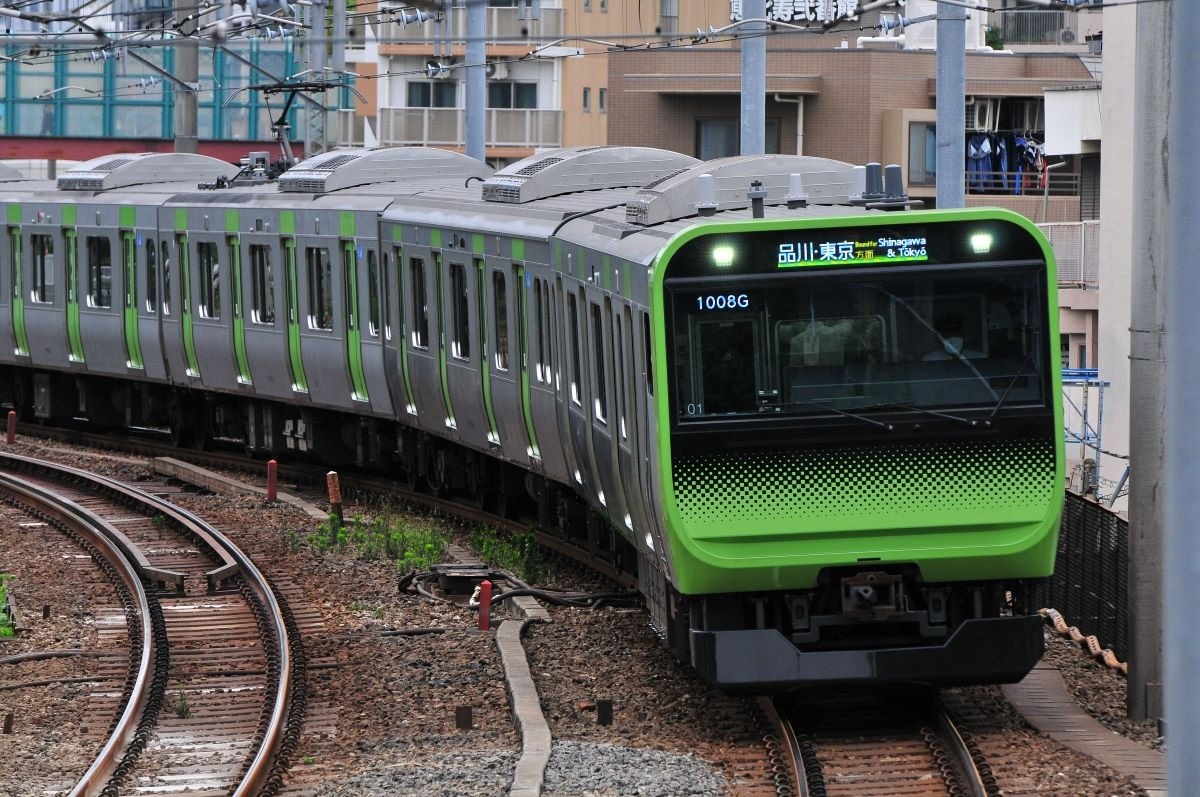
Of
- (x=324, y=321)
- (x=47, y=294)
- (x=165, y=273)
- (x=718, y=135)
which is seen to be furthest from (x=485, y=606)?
(x=718, y=135)

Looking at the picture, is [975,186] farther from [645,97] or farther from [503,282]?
[503,282]

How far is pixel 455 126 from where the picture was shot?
42781 millimetres

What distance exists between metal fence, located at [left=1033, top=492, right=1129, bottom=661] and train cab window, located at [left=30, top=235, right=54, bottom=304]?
1295 centimetres

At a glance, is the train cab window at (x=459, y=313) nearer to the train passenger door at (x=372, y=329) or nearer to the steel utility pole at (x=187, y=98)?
the train passenger door at (x=372, y=329)

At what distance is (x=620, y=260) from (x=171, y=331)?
11.8 m

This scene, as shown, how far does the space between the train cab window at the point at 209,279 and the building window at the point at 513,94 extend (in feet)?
77.5

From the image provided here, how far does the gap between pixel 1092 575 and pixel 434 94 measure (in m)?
32.5

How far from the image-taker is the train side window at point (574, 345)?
12.3 metres

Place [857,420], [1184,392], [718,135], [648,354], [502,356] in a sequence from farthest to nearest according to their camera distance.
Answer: [718,135]
[502,356]
[648,354]
[857,420]
[1184,392]

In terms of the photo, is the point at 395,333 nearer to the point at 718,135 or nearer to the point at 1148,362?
the point at 1148,362

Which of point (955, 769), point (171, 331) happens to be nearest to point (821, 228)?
point (955, 769)

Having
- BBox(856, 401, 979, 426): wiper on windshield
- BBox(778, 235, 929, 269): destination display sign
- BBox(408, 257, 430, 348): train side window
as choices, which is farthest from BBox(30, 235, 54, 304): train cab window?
BBox(856, 401, 979, 426): wiper on windshield

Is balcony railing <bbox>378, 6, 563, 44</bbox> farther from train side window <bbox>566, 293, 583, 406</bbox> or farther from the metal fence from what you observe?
train side window <bbox>566, 293, 583, 406</bbox>

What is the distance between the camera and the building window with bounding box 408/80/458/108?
144 feet
